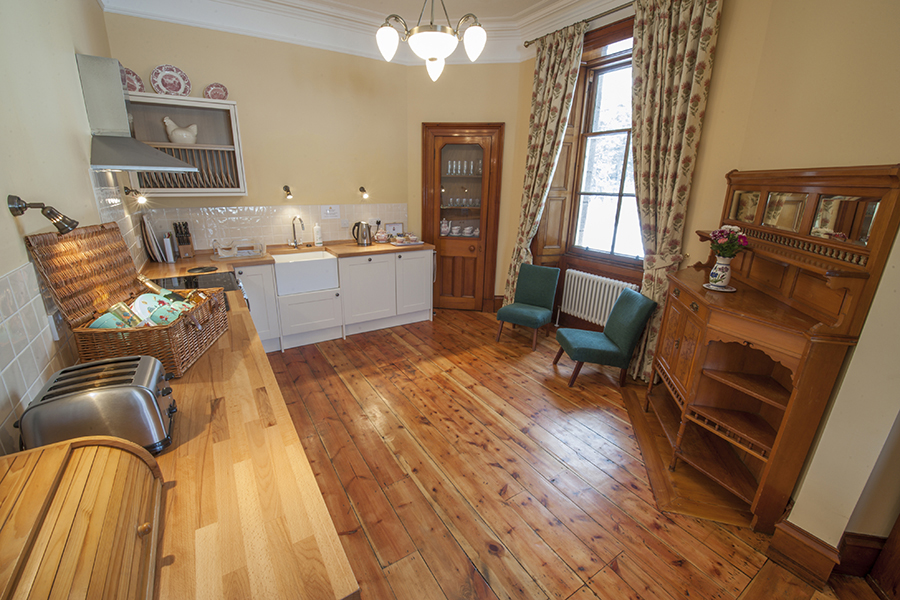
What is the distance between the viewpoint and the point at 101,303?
1.58 meters

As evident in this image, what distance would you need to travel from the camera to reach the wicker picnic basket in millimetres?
1364

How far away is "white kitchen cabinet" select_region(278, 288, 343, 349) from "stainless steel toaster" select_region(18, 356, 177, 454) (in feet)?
8.07

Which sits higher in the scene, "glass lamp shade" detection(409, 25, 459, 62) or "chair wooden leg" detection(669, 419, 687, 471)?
"glass lamp shade" detection(409, 25, 459, 62)

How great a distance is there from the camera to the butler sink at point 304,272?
3506mm

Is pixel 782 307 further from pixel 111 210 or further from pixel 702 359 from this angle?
pixel 111 210

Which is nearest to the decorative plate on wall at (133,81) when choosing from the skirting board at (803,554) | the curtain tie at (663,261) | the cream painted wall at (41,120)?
the cream painted wall at (41,120)

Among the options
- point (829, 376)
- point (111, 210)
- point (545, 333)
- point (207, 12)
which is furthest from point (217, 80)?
point (829, 376)

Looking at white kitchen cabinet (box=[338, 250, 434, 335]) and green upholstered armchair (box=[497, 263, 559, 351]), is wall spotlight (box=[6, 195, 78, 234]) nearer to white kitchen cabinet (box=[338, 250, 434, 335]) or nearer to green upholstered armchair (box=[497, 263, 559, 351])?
white kitchen cabinet (box=[338, 250, 434, 335])

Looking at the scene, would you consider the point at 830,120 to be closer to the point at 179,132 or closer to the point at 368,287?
the point at 368,287

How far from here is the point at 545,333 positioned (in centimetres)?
427

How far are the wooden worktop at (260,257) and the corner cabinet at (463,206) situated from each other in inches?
20.6

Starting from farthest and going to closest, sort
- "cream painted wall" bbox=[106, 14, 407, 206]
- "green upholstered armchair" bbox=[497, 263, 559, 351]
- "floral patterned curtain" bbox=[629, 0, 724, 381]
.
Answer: "green upholstered armchair" bbox=[497, 263, 559, 351] → "cream painted wall" bbox=[106, 14, 407, 206] → "floral patterned curtain" bbox=[629, 0, 724, 381]

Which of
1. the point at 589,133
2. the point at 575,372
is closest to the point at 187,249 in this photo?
the point at 575,372

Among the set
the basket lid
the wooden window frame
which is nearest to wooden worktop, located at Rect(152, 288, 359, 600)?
the basket lid
